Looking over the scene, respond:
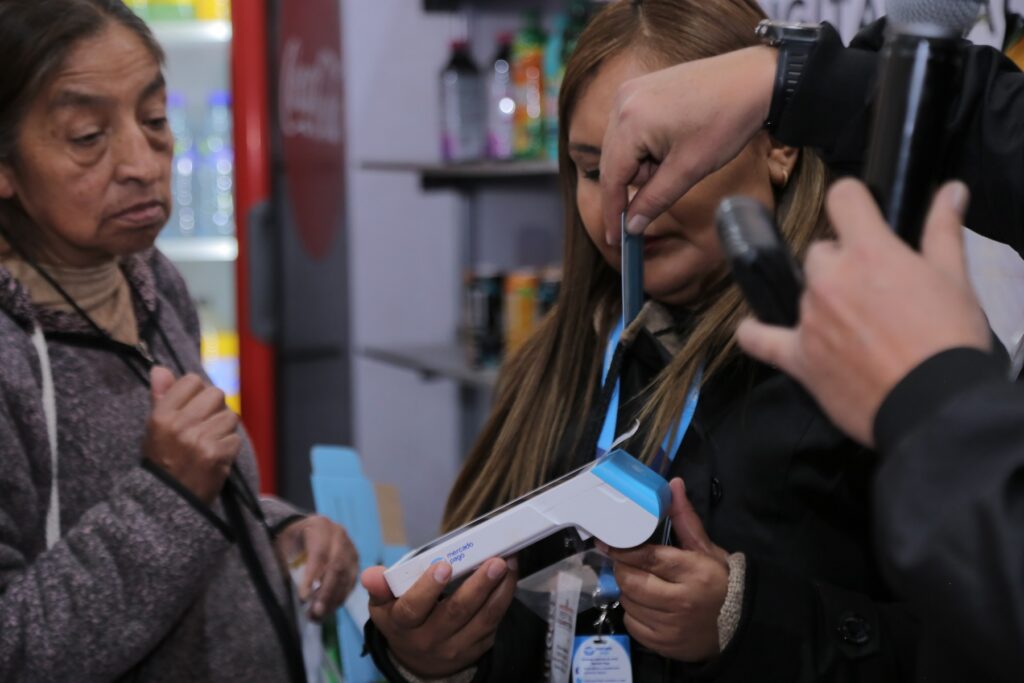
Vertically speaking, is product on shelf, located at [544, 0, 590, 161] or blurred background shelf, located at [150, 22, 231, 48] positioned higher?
blurred background shelf, located at [150, 22, 231, 48]

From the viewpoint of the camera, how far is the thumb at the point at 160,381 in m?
1.39

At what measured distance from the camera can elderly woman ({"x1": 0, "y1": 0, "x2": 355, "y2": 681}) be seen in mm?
1255

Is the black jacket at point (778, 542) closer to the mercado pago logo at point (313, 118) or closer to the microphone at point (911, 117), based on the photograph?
the microphone at point (911, 117)

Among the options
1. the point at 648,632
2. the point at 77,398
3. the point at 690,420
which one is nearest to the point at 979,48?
the point at 690,420

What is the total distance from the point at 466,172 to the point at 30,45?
197cm

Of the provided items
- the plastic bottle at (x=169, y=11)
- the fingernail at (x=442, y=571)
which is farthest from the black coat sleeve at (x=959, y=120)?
the plastic bottle at (x=169, y=11)

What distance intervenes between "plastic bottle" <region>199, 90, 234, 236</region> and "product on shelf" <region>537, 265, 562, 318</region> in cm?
140

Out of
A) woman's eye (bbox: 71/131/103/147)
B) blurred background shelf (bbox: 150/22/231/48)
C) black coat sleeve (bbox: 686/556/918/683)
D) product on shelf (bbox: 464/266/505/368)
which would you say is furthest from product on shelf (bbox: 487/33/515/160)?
black coat sleeve (bbox: 686/556/918/683)

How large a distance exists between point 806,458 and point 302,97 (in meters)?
2.65

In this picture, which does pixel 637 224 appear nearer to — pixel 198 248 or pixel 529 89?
pixel 529 89

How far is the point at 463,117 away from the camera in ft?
10.5

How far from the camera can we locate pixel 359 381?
394cm

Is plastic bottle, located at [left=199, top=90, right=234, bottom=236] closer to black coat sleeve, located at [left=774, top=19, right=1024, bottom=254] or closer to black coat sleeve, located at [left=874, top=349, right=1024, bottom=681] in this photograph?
black coat sleeve, located at [left=774, top=19, right=1024, bottom=254]

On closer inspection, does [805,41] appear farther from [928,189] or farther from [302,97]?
[302,97]
